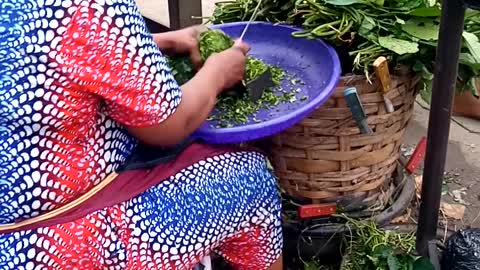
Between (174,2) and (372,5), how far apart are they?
52.0 inches

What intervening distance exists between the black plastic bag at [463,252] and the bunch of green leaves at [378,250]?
0.08 m

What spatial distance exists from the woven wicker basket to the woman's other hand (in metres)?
0.34

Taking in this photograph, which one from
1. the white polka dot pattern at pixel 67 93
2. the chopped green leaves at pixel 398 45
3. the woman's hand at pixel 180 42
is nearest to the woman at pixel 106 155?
the white polka dot pattern at pixel 67 93

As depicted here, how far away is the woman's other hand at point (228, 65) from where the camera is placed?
1.64 meters

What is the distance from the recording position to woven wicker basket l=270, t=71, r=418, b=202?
78.1 inches

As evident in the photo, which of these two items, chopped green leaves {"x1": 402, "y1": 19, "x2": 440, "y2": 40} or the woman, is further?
chopped green leaves {"x1": 402, "y1": 19, "x2": 440, "y2": 40}

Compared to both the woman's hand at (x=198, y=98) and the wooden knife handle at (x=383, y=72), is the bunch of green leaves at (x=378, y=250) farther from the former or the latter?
the woman's hand at (x=198, y=98)

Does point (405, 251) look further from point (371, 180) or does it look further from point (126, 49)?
point (126, 49)

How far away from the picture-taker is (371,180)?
2182mm

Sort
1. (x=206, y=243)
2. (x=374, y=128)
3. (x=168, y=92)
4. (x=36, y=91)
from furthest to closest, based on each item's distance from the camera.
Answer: (x=374, y=128) → (x=206, y=243) → (x=168, y=92) → (x=36, y=91)

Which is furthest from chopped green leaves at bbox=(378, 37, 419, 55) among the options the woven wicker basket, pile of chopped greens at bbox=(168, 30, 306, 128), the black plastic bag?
the black plastic bag

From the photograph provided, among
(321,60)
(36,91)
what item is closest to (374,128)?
(321,60)

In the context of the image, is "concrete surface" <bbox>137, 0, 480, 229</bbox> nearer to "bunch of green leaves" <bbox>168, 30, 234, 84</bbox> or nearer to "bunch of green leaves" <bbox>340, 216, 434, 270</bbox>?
"bunch of green leaves" <bbox>340, 216, 434, 270</bbox>

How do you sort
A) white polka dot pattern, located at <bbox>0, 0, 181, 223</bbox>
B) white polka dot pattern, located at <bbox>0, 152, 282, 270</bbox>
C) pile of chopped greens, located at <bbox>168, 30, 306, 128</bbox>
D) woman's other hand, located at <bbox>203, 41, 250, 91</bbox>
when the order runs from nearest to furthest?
1. white polka dot pattern, located at <bbox>0, 0, 181, 223</bbox>
2. white polka dot pattern, located at <bbox>0, 152, 282, 270</bbox>
3. woman's other hand, located at <bbox>203, 41, 250, 91</bbox>
4. pile of chopped greens, located at <bbox>168, 30, 306, 128</bbox>
